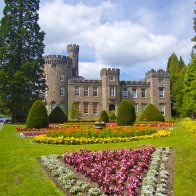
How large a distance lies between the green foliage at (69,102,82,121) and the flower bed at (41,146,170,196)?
3903cm

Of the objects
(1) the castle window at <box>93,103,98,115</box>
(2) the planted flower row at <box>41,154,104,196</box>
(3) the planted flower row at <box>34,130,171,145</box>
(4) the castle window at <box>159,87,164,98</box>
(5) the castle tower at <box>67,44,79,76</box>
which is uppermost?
(5) the castle tower at <box>67,44,79,76</box>

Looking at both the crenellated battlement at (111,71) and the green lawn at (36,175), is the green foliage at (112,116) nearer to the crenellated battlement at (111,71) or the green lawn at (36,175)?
the crenellated battlement at (111,71)

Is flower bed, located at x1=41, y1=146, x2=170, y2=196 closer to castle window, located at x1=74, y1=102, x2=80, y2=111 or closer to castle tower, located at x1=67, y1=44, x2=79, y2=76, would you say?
castle window, located at x1=74, y1=102, x2=80, y2=111

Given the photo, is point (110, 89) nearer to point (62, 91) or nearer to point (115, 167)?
point (62, 91)

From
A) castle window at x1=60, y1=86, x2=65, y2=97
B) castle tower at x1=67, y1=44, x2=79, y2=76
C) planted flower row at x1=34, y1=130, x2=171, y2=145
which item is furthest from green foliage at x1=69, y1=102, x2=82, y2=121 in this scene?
planted flower row at x1=34, y1=130, x2=171, y2=145

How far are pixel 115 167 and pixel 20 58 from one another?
93.3ft

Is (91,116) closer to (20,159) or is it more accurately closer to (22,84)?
(22,84)

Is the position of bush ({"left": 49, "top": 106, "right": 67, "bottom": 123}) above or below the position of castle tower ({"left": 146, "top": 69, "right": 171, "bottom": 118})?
below

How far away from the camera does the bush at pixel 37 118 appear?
2564 centimetres

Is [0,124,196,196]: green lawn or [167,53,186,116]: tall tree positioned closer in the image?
[0,124,196,196]: green lawn

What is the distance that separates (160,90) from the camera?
55719 millimetres

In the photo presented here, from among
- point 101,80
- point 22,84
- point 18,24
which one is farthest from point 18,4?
point 101,80

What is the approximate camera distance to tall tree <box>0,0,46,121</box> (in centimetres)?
3434

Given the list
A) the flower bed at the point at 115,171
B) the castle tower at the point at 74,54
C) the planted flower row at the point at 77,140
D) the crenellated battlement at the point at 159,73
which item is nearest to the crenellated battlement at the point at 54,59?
the castle tower at the point at 74,54
